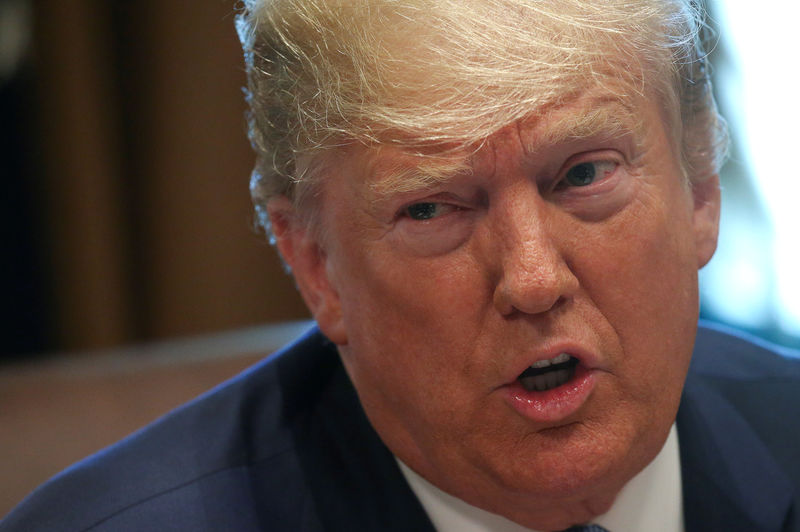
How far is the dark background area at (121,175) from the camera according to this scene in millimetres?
4000

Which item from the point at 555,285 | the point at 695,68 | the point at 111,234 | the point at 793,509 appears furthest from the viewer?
the point at 111,234

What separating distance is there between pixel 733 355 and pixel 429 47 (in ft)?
3.53

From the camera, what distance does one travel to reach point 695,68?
1.57m

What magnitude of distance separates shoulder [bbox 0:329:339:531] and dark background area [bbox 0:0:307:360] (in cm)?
236

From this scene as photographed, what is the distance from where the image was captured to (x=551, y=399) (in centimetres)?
136

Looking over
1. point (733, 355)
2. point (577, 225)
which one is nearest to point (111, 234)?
point (733, 355)

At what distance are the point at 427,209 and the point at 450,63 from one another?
0.21m

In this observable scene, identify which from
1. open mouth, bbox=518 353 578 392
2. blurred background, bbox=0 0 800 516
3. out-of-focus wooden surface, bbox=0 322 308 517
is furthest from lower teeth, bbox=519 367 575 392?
blurred background, bbox=0 0 800 516

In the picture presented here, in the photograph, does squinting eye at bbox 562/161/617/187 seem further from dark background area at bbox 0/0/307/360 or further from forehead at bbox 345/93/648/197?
dark background area at bbox 0/0/307/360

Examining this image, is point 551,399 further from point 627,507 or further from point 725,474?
point 725,474

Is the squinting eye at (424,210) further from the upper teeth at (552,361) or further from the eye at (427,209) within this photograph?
the upper teeth at (552,361)

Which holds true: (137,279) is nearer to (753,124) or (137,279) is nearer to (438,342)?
(753,124)

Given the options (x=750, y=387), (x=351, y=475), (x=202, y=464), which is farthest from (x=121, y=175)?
(x=750, y=387)

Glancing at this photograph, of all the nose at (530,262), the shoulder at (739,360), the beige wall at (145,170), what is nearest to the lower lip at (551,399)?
the nose at (530,262)
